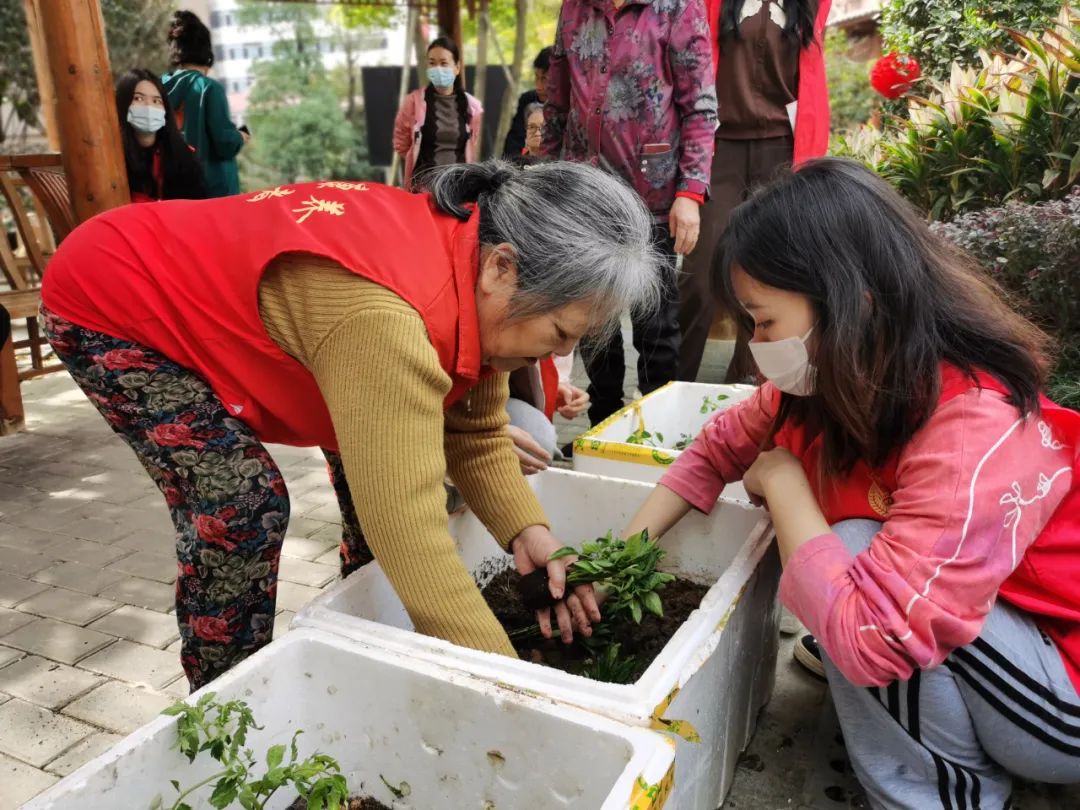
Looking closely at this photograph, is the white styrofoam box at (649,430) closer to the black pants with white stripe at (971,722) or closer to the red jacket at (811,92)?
the black pants with white stripe at (971,722)

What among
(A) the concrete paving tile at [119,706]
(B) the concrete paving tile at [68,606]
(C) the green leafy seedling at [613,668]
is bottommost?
(B) the concrete paving tile at [68,606]

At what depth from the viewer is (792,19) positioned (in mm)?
3334

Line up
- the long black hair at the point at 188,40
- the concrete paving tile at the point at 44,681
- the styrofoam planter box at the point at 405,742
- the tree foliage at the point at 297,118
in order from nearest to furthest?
1. the styrofoam planter box at the point at 405,742
2. the concrete paving tile at the point at 44,681
3. the long black hair at the point at 188,40
4. the tree foliage at the point at 297,118

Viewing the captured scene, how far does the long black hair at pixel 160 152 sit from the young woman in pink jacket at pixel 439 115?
5.43 feet

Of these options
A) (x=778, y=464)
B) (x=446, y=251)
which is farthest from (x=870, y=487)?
(x=446, y=251)

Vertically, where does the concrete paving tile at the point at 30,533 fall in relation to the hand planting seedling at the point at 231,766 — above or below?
below

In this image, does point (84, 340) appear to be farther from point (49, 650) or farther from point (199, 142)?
point (199, 142)

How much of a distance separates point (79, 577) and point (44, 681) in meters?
0.60

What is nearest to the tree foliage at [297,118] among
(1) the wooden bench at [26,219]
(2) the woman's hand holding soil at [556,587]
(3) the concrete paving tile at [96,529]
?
(1) the wooden bench at [26,219]

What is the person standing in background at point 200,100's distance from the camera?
15.1 ft

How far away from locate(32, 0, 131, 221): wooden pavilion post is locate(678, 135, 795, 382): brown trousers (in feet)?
8.12

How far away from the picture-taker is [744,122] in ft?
11.5

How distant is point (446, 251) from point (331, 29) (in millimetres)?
24667

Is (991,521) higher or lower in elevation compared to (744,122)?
lower
